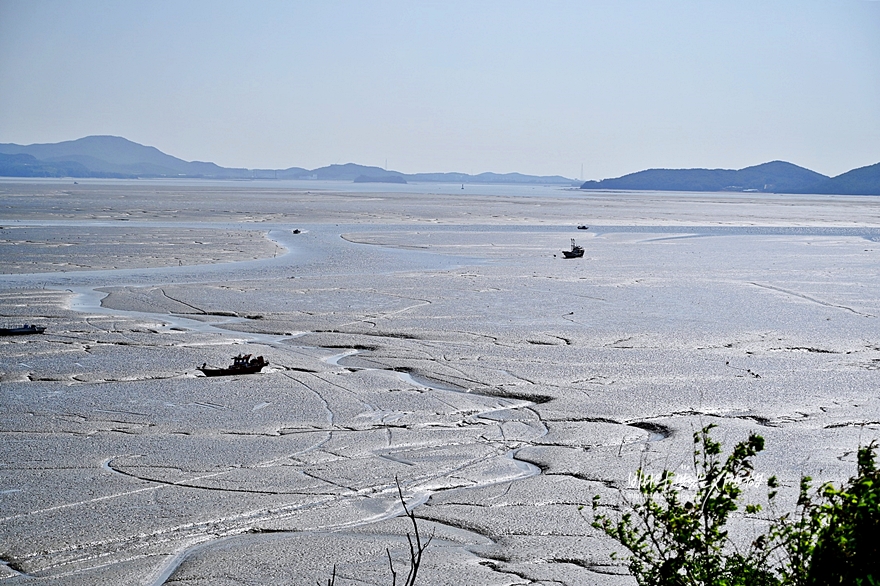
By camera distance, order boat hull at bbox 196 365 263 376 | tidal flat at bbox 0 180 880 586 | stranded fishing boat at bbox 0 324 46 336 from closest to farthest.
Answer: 1. tidal flat at bbox 0 180 880 586
2. boat hull at bbox 196 365 263 376
3. stranded fishing boat at bbox 0 324 46 336

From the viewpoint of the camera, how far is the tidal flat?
20.3ft

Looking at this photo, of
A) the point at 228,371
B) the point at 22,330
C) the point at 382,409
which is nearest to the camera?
the point at 382,409

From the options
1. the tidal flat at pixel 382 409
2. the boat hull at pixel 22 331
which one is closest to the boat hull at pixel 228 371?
the tidal flat at pixel 382 409

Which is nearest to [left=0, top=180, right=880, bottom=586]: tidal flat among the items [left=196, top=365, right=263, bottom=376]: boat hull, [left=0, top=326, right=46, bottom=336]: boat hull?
[left=196, top=365, right=263, bottom=376]: boat hull

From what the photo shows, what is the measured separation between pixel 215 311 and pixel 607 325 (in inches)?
270

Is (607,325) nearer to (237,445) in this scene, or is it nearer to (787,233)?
(237,445)

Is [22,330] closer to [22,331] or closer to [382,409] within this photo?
[22,331]

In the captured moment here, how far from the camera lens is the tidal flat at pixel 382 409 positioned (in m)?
6.18

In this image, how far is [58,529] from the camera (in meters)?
6.36

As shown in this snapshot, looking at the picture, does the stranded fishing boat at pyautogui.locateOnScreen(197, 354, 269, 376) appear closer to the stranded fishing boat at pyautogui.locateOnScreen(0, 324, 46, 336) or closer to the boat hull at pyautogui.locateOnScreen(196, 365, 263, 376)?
the boat hull at pyautogui.locateOnScreen(196, 365, 263, 376)

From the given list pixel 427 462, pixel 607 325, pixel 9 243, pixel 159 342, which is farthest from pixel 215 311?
pixel 9 243

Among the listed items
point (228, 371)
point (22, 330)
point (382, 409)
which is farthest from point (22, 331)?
point (382, 409)

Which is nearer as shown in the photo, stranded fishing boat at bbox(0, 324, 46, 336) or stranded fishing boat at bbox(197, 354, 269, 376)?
stranded fishing boat at bbox(197, 354, 269, 376)

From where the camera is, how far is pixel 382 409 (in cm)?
990
